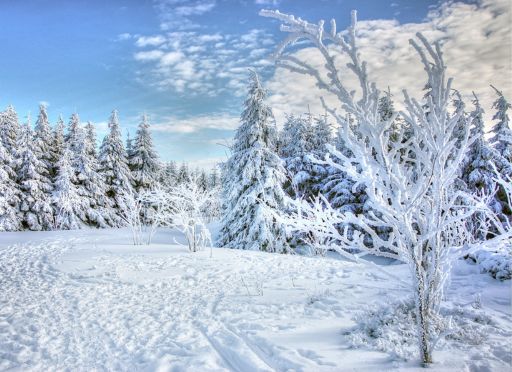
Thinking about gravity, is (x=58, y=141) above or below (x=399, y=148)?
above

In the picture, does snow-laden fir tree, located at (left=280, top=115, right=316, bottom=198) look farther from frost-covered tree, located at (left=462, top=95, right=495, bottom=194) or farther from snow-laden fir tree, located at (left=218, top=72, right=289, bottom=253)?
frost-covered tree, located at (left=462, top=95, right=495, bottom=194)

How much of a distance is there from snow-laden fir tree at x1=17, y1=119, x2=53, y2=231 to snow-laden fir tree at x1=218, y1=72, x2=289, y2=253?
56.4 ft

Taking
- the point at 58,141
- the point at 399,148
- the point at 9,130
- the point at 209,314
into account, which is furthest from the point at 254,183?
the point at 58,141

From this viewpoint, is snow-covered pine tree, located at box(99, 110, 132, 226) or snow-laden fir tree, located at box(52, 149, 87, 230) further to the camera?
snow-covered pine tree, located at box(99, 110, 132, 226)

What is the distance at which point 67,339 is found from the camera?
502cm

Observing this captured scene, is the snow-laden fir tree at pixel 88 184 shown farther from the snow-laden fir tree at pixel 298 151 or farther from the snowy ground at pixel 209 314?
the snowy ground at pixel 209 314

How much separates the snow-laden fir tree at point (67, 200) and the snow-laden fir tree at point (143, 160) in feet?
16.3

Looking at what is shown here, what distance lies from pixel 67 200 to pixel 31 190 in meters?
2.61

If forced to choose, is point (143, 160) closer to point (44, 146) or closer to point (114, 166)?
point (114, 166)

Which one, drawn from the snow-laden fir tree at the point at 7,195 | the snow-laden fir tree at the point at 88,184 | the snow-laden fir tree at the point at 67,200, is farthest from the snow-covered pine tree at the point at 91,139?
the snow-laden fir tree at the point at 7,195

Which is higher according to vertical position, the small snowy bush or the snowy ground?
the small snowy bush

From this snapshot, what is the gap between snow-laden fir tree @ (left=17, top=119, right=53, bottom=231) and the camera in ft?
81.1

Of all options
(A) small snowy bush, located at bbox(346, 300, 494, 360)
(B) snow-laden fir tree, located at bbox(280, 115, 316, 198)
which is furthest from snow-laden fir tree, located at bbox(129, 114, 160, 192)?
→ (A) small snowy bush, located at bbox(346, 300, 494, 360)

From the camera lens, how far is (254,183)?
627 inches
